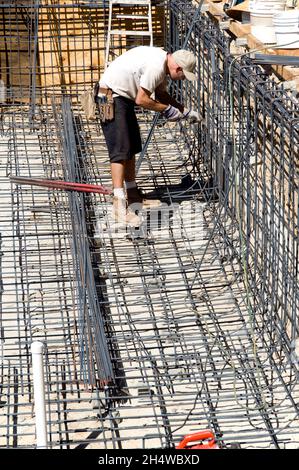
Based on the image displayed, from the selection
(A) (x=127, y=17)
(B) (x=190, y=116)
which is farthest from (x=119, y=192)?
(A) (x=127, y=17)

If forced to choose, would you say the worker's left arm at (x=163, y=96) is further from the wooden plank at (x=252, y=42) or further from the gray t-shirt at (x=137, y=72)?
the wooden plank at (x=252, y=42)

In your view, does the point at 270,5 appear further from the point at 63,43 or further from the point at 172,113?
the point at 63,43

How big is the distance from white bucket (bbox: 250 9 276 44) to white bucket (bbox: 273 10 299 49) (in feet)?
1.50

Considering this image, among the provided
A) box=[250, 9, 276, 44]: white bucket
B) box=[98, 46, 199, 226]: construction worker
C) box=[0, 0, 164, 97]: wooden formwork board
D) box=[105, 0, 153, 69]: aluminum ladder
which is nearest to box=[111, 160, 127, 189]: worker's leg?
box=[98, 46, 199, 226]: construction worker

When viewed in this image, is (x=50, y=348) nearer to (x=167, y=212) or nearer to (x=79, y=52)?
(x=167, y=212)

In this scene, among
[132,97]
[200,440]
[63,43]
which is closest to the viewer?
[200,440]

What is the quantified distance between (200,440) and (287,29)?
366 cm

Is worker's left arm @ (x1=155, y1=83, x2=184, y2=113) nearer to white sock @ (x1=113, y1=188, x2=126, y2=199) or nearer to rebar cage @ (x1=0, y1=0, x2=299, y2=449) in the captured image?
rebar cage @ (x1=0, y1=0, x2=299, y2=449)

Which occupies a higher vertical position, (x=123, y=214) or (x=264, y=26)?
(x=264, y=26)

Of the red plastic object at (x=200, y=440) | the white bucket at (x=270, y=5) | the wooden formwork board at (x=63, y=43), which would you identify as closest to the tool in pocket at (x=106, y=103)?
the white bucket at (x=270, y=5)

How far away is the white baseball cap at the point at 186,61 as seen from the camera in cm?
856

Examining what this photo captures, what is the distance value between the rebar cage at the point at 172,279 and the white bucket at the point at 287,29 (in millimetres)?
323

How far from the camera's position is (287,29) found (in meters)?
7.86

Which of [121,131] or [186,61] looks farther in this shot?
[121,131]
